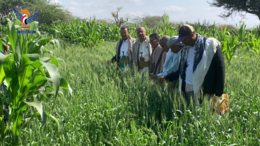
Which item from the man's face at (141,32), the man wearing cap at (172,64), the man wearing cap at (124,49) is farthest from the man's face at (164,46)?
the man wearing cap at (124,49)

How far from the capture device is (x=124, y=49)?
4.96m

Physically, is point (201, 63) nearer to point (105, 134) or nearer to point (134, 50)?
point (105, 134)

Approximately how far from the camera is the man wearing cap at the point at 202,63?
255cm

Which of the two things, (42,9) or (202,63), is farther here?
(42,9)

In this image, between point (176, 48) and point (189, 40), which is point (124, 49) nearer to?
point (176, 48)

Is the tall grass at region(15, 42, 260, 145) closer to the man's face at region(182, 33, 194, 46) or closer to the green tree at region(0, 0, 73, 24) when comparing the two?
the man's face at region(182, 33, 194, 46)

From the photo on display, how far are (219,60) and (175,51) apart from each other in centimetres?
68

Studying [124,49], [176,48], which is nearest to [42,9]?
[124,49]

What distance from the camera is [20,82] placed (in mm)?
2064

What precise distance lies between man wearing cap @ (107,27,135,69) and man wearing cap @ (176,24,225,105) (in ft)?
7.09

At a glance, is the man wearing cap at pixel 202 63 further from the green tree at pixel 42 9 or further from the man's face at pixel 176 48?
the green tree at pixel 42 9

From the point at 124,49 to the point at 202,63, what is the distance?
8.64 ft

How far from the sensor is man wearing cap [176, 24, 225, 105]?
2.55 metres

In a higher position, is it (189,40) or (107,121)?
(189,40)
